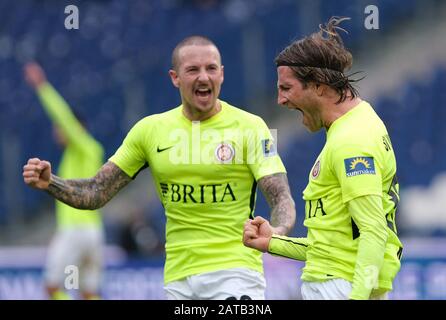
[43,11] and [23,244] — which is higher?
[43,11]

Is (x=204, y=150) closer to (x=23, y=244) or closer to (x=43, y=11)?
(x=23, y=244)

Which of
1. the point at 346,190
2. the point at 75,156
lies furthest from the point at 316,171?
the point at 75,156

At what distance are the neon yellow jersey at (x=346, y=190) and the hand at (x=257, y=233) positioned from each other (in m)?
0.23

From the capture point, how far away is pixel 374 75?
1723cm

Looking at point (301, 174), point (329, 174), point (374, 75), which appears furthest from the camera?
point (374, 75)

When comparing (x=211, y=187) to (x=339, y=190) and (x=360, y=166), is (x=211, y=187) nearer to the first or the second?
(x=339, y=190)

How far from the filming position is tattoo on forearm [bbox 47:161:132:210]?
6.84m

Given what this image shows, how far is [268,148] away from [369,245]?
1838 millimetres

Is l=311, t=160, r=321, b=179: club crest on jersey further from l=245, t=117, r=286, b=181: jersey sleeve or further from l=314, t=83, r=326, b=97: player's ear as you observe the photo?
l=245, t=117, r=286, b=181: jersey sleeve

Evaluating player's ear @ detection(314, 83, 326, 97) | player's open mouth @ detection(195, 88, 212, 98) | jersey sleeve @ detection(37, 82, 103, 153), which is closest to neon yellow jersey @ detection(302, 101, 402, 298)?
player's ear @ detection(314, 83, 326, 97)

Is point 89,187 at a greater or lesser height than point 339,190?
greater

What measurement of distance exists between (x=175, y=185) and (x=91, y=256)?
628 centimetres

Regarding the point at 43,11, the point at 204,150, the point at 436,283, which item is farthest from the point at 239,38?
the point at 204,150

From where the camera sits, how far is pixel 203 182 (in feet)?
22.7
